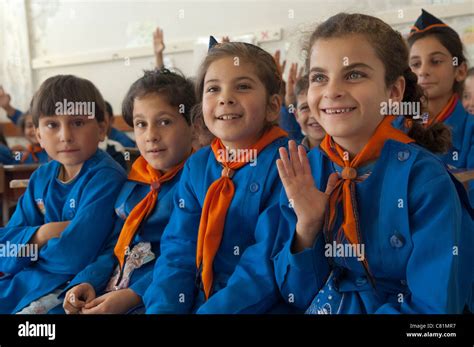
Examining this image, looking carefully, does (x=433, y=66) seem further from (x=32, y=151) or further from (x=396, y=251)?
(x=32, y=151)

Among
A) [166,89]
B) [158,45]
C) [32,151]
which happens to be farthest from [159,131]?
[32,151]

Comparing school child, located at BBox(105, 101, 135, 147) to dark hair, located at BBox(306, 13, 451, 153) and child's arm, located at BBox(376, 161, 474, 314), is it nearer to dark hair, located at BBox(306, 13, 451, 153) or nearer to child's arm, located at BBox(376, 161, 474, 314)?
dark hair, located at BBox(306, 13, 451, 153)

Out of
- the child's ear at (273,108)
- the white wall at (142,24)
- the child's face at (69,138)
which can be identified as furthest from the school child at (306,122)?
the child's face at (69,138)

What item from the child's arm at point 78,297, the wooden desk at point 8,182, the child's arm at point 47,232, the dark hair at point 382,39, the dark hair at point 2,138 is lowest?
the child's arm at point 78,297

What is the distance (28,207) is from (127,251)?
1.20 feet

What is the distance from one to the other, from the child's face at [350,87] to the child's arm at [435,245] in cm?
15

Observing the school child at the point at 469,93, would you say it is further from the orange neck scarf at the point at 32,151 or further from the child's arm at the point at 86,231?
the orange neck scarf at the point at 32,151

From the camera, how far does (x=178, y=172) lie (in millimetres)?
1289

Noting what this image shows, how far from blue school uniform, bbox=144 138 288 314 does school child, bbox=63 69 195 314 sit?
0.07 metres

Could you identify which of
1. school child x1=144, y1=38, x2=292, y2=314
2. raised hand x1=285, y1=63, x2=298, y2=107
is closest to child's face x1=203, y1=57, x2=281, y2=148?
school child x1=144, y1=38, x2=292, y2=314

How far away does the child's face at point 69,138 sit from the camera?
1.36 meters

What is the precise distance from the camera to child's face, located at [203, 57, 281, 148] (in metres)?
1.14

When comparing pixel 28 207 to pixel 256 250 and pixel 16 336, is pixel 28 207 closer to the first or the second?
pixel 16 336

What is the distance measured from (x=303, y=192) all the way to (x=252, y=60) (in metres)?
0.37
